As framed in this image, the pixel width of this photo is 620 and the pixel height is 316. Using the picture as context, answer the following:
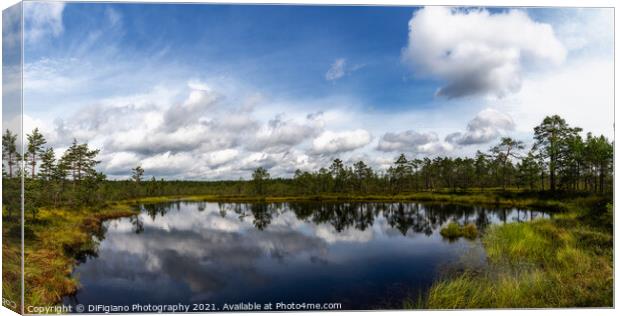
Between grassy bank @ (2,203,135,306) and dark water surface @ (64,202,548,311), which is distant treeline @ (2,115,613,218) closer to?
grassy bank @ (2,203,135,306)

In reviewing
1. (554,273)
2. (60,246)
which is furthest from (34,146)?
(554,273)

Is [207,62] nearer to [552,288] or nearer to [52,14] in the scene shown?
[52,14]

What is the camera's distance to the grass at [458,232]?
21462 mm

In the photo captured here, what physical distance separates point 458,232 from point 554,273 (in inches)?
449

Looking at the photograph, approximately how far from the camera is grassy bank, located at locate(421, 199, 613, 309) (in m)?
10.2

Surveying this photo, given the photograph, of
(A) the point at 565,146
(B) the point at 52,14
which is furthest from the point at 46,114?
(A) the point at 565,146

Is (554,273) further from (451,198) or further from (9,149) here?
(451,198)

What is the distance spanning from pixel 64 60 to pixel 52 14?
1233mm

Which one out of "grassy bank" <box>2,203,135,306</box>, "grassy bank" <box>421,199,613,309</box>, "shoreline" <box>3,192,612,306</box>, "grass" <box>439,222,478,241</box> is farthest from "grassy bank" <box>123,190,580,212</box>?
"grassy bank" <box>2,203,135,306</box>

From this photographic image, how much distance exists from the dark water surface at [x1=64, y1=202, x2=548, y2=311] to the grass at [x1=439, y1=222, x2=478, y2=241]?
68 cm

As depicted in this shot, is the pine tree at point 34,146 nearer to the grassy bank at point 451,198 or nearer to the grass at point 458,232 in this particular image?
the grassy bank at point 451,198

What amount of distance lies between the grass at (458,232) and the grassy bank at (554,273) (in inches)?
272

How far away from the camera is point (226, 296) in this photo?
1155 centimetres

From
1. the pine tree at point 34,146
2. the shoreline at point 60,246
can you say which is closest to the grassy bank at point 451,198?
the shoreline at point 60,246
